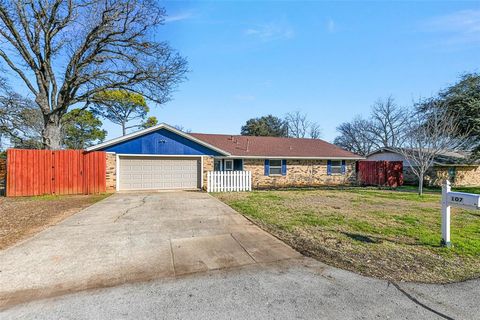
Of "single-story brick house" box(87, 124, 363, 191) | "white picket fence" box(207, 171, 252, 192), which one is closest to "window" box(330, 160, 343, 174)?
"single-story brick house" box(87, 124, 363, 191)

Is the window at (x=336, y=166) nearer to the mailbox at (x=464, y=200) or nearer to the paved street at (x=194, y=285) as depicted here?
the mailbox at (x=464, y=200)

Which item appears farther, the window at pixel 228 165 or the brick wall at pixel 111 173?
the window at pixel 228 165

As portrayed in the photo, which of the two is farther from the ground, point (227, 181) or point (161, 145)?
point (161, 145)

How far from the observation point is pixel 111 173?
1374 cm

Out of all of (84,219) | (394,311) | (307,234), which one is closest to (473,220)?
(307,234)

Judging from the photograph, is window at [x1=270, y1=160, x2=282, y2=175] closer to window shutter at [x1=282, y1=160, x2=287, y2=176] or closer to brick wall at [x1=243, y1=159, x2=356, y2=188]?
window shutter at [x1=282, y1=160, x2=287, y2=176]

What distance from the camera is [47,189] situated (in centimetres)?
1224

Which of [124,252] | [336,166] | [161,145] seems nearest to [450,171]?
[336,166]

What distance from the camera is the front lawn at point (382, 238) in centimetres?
390

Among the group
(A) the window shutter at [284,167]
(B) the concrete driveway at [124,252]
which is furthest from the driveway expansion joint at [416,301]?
(A) the window shutter at [284,167]

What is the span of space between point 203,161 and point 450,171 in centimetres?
2177

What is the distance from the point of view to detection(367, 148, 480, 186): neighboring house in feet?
71.4

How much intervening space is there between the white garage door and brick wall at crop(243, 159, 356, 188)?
417 centimetres

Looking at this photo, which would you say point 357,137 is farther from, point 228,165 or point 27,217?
point 27,217
